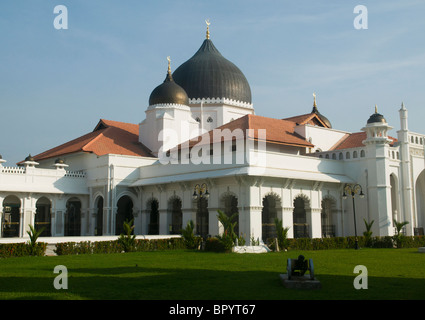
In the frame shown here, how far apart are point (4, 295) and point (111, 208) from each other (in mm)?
23098

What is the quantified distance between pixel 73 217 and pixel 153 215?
23.9 ft

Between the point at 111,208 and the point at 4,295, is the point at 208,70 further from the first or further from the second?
the point at 4,295

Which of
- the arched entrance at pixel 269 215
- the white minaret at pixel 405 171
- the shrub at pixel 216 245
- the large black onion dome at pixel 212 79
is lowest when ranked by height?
the shrub at pixel 216 245

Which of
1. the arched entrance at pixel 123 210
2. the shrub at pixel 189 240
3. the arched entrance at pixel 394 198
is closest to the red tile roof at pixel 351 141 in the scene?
the arched entrance at pixel 394 198

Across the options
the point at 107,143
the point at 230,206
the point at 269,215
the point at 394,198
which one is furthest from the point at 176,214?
the point at 394,198

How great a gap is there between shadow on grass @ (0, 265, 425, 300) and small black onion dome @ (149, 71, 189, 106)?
24.2 m

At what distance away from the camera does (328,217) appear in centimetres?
3145

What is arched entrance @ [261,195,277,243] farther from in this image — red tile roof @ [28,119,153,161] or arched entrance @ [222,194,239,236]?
red tile roof @ [28,119,153,161]

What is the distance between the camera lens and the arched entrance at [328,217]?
3055 centimetres

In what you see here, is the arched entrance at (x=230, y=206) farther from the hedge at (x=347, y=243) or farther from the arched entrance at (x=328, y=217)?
the arched entrance at (x=328, y=217)

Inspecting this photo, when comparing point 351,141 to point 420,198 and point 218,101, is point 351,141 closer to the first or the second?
point 420,198

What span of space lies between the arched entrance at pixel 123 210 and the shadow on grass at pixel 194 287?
22.8 metres

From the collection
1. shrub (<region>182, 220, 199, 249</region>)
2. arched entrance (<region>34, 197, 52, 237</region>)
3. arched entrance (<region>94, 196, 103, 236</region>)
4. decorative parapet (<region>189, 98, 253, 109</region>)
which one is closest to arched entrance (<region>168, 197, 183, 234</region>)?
arched entrance (<region>94, 196, 103, 236</region>)

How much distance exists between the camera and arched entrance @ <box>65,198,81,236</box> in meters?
36.6
